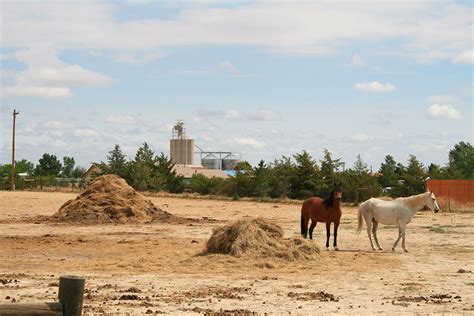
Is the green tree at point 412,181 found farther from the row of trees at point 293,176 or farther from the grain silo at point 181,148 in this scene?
the grain silo at point 181,148

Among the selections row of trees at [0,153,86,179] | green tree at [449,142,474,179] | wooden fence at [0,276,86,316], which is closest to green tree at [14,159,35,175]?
row of trees at [0,153,86,179]

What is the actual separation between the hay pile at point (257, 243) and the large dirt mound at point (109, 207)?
1401 cm

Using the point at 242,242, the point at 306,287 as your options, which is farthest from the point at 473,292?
the point at 242,242

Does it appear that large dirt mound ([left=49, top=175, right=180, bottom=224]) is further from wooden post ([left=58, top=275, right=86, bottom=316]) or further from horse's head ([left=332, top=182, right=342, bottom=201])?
wooden post ([left=58, top=275, right=86, bottom=316])

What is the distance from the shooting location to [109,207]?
110ft

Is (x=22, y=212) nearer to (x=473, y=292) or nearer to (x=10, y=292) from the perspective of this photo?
(x=10, y=292)

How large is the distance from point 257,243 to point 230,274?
7.66ft

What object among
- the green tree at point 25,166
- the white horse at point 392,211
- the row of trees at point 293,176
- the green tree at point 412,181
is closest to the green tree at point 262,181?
the row of trees at point 293,176

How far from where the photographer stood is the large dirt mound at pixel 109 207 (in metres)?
32.8

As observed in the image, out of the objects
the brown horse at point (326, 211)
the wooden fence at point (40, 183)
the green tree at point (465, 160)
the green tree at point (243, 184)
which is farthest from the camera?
the wooden fence at point (40, 183)

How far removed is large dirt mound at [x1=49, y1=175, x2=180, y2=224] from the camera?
108ft

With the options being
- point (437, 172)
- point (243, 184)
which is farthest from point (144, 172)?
point (437, 172)

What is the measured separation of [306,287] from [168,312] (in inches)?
149

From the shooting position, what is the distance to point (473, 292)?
13.6 meters
